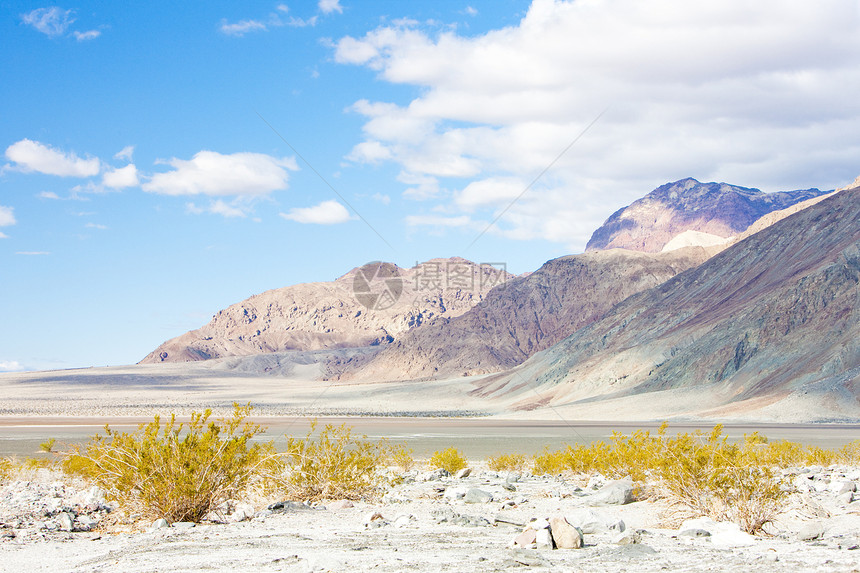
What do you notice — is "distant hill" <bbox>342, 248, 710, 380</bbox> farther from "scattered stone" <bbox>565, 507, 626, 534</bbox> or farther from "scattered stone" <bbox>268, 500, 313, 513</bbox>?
"scattered stone" <bbox>565, 507, 626, 534</bbox>

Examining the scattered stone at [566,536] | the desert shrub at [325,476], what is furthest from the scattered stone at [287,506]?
the scattered stone at [566,536]

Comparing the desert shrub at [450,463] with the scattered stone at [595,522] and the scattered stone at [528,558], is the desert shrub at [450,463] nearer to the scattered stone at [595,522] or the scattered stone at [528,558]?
the scattered stone at [595,522]

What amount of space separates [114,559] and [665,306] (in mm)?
83316

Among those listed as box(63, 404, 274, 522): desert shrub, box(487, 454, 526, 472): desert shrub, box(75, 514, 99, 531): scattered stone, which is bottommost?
box(487, 454, 526, 472): desert shrub

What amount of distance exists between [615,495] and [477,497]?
2267mm

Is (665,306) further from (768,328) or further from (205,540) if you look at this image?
(205,540)

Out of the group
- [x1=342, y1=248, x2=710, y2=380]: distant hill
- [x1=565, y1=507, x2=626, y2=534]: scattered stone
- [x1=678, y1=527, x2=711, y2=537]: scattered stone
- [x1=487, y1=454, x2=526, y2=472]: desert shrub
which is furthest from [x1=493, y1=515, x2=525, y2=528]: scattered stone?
[x1=342, y1=248, x2=710, y2=380]: distant hill

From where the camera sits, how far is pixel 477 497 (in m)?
12.8

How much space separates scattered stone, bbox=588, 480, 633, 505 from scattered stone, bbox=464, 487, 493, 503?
1695 mm

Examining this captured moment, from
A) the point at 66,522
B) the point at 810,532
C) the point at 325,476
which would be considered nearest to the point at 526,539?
the point at 810,532

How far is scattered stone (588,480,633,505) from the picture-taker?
40.0ft

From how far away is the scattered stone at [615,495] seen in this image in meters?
12.2

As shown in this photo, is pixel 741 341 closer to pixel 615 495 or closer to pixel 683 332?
pixel 683 332

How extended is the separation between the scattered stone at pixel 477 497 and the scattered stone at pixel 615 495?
5.56ft
